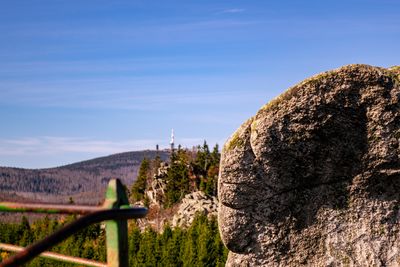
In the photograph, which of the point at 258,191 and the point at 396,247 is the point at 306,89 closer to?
the point at 258,191

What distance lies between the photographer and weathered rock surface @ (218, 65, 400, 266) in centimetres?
894

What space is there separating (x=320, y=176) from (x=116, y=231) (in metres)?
7.44

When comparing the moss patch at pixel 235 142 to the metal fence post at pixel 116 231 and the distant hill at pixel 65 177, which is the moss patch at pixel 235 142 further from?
the distant hill at pixel 65 177

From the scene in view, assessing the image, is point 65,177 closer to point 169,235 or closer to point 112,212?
point 169,235

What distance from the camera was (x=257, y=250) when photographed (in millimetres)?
9336

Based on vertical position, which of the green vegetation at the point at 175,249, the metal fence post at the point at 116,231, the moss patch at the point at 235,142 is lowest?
the green vegetation at the point at 175,249

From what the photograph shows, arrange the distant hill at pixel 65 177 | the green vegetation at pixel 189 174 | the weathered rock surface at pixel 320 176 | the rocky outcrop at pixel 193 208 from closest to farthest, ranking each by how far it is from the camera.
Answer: the weathered rock surface at pixel 320 176 < the rocky outcrop at pixel 193 208 < the green vegetation at pixel 189 174 < the distant hill at pixel 65 177

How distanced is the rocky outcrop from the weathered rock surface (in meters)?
32.8

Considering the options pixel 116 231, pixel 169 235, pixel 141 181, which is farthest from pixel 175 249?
pixel 141 181

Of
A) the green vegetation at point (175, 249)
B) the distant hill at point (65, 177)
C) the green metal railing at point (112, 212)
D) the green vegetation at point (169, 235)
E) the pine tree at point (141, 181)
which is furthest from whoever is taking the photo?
the distant hill at point (65, 177)

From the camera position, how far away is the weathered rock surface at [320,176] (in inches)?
352

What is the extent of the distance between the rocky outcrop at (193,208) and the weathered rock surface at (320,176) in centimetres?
3278

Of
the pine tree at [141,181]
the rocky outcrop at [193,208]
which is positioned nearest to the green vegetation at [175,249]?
the rocky outcrop at [193,208]

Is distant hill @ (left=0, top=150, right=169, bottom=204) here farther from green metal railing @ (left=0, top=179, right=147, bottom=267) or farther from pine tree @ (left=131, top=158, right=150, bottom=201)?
green metal railing @ (left=0, top=179, right=147, bottom=267)
